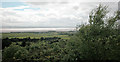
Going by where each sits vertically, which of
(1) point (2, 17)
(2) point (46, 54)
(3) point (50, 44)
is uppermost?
(1) point (2, 17)

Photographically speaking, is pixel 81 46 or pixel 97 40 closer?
pixel 97 40

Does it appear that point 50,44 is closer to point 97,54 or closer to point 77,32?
point 77,32

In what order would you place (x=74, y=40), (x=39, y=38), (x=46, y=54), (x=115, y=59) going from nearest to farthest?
(x=115, y=59), (x=74, y=40), (x=46, y=54), (x=39, y=38)

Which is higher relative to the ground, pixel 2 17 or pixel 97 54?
pixel 2 17

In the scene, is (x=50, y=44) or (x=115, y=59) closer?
(x=115, y=59)

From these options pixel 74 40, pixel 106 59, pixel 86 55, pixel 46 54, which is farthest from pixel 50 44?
pixel 106 59

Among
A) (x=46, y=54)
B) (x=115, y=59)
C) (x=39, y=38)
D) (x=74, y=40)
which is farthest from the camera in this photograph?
(x=39, y=38)

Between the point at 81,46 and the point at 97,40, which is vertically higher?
the point at 97,40
